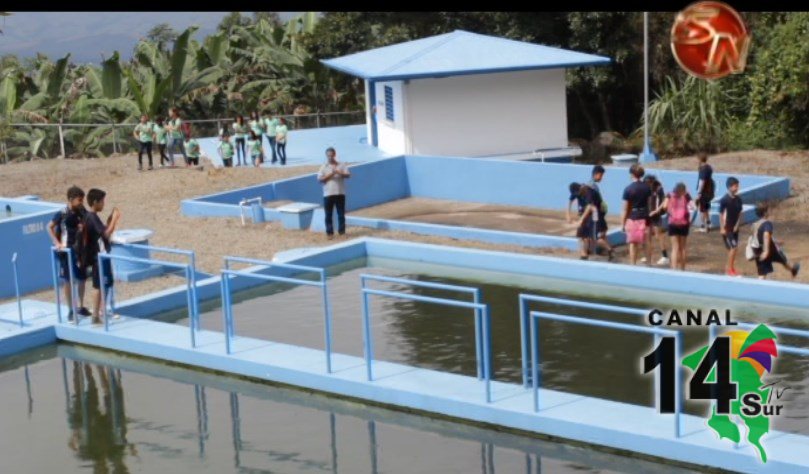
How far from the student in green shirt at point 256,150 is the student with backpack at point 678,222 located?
45.8 feet

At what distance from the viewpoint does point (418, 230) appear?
67.1 feet

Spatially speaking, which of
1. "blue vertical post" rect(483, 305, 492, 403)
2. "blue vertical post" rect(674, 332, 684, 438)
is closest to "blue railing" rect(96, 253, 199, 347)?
"blue vertical post" rect(483, 305, 492, 403)

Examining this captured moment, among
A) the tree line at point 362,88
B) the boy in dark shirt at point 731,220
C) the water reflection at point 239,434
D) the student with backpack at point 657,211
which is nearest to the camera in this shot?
the water reflection at point 239,434

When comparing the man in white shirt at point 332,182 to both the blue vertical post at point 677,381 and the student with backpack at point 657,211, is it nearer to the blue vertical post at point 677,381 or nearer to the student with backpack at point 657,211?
the student with backpack at point 657,211

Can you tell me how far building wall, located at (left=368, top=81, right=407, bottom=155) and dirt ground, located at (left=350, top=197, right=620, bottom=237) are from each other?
3779 mm

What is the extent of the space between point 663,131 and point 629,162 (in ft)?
17.7

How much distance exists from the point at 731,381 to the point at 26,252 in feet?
36.2

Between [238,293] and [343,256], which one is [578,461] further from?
[343,256]

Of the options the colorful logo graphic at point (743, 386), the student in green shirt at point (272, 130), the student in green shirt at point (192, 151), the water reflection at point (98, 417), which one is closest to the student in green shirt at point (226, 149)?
the student in green shirt at point (192, 151)

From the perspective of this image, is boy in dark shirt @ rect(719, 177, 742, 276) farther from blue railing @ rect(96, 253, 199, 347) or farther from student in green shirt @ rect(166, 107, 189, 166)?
student in green shirt @ rect(166, 107, 189, 166)

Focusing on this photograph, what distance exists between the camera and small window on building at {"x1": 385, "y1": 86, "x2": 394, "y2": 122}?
3000 cm

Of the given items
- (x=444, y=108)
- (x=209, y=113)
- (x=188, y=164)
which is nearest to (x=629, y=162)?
(x=444, y=108)

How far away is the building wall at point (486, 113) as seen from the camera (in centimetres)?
2892
